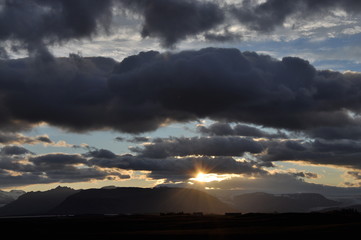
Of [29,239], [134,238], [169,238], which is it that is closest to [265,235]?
A: [169,238]

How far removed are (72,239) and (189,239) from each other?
4052 cm

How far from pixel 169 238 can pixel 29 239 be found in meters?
54.0

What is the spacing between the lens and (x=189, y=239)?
13038 cm

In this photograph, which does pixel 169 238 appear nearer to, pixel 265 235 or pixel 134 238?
pixel 134 238

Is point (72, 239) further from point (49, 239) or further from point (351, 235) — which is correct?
point (351, 235)

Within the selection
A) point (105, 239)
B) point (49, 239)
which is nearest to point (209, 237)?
point (105, 239)

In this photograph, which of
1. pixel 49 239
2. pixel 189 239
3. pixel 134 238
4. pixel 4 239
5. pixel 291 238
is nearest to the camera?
pixel 291 238

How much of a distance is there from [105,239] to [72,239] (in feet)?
39.5

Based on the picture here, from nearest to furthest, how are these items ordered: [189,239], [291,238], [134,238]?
[291,238]
[189,239]
[134,238]

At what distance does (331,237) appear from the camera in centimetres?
11962

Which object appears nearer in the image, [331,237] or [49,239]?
[331,237]

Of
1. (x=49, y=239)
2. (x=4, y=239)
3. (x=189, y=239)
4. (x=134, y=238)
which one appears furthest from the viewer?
(x=4, y=239)

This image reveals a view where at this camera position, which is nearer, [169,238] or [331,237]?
[331,237]

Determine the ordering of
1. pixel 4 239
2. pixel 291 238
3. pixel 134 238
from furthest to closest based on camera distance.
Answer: pixel 4 239 → pixel 134 238 → pixel 291 238
